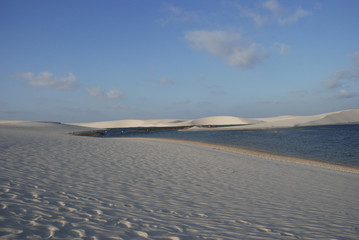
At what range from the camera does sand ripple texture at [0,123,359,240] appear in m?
3.56

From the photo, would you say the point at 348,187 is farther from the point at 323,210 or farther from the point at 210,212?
the point at 210,212

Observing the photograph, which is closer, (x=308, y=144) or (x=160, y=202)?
(x=160, y=202)

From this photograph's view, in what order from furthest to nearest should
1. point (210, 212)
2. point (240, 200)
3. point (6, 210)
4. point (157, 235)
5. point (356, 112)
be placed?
point (356, 112) < point (240, 200) < point (210, 212) < point (6, 210) < point (157, 235)

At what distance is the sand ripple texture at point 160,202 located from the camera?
3.56m

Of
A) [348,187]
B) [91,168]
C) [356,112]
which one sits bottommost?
[348,187]

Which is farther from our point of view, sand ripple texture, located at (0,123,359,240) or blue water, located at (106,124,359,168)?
blue water, located at (106,124,359,168)

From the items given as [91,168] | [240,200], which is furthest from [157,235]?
[91,168]

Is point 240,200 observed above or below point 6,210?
below

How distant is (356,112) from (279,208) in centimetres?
11688

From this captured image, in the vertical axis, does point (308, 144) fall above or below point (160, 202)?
above

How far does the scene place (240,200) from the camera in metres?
5.62

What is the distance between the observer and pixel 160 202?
16.6ft

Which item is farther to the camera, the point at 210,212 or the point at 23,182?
the point at 23,182

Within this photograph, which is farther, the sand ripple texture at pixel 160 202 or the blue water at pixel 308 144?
the blue water at pixel 308 144
